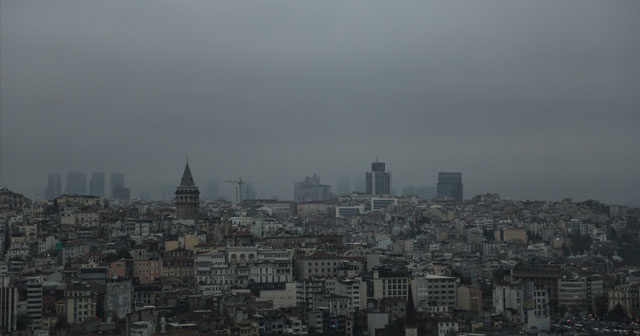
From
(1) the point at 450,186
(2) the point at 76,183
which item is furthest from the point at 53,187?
(1) the point at 450,186

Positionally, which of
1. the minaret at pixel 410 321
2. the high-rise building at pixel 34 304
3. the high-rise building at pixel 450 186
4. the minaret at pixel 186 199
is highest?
the high-rise building at pixel 450 186

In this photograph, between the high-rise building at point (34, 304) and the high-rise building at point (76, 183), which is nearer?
the high-rise building at point (34, 304)

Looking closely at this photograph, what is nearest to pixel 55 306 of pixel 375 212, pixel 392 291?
pixel 392 291

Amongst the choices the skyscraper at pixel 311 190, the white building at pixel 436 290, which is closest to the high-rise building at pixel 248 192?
the skyscraper at pixel 311 190

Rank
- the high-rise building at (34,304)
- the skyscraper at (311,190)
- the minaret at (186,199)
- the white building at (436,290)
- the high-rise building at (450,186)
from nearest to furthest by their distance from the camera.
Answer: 1. the high-rise building at (34,304)
2. the white building at (436,290)
3. the minaret at (186,199)
4. the high-rise building at (450,186)
5. the skyscraper at (311,190)

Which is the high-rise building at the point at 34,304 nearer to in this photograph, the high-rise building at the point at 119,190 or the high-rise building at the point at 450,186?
the high-rise building at the point at 119,190

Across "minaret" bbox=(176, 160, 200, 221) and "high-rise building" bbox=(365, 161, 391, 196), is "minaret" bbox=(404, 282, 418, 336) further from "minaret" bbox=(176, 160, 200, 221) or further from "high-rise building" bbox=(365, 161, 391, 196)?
"high-rise building" bbox=(365, 161, 391, 196)

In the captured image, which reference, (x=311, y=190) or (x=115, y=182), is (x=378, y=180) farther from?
(x=115, y=182)
